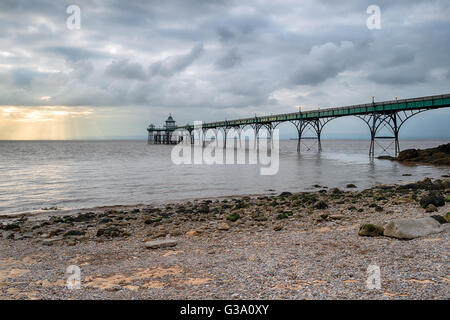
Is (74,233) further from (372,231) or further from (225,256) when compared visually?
(372,231)

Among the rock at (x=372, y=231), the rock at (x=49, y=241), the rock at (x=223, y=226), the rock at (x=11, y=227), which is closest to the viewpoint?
the rock at (x=372, y=231)

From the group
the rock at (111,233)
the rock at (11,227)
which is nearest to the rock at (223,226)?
the rock at (111,233)

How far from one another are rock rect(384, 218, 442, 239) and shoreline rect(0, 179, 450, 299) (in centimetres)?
21

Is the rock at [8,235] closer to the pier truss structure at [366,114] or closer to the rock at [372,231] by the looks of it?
the rock at [372,231]

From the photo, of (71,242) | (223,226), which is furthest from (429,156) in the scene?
(71,242)

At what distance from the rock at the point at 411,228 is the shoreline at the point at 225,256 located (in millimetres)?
205

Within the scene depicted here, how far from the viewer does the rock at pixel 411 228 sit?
783 cm

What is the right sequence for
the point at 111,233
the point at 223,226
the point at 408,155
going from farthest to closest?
the point at 408,155
the point at 223,226
the point at 111,233

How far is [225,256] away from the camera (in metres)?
7.42

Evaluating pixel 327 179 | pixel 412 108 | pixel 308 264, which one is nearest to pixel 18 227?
pixel 308 264

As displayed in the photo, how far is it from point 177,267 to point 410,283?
4.48 m

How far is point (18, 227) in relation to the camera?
11.5 metres

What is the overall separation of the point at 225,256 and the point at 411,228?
490 centimetres
